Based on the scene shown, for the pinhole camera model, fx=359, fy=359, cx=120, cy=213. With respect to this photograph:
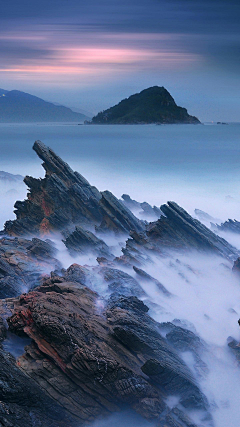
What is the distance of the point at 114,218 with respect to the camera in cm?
3161

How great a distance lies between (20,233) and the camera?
31.5 meters

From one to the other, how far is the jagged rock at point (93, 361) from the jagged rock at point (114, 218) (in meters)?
17.3

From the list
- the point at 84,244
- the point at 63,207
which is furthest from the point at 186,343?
the point at 63,207

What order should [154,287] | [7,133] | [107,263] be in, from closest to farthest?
1. [154,287]
2. [107,263]
3. [7,133]

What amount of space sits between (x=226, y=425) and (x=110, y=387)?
15.9 ft

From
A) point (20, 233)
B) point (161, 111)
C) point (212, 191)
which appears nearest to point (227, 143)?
point (161, 111)

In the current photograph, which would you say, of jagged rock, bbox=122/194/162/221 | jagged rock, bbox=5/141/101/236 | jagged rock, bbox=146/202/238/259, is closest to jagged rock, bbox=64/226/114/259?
jagged rock, bbox=146/202/238/259

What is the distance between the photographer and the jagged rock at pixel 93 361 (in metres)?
11.5

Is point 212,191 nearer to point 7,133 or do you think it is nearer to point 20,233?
point 20,233

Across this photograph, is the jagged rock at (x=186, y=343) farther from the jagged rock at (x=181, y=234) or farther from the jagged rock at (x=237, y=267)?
the jagged rock at (x=181, y=234)

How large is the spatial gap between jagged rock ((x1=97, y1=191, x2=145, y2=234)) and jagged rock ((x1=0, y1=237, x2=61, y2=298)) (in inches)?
275

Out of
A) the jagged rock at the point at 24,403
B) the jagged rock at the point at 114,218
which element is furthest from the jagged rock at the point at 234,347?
the jagged rock at the point at 114,218

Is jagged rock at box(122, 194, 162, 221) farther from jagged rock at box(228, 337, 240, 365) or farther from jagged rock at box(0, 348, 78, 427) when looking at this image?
jagged rock at box(0, 348, 78, 427)

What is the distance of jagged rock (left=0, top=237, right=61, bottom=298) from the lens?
18.2 m
